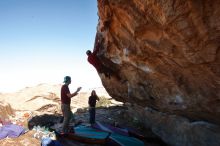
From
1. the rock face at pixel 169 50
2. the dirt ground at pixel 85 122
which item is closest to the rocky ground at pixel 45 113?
the dirt ground at pixel 85 122

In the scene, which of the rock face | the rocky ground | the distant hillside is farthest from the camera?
the distant hillside

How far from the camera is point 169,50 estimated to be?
7770mm

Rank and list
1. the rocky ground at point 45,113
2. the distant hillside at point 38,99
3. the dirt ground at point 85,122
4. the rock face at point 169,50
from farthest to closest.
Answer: the distant hillside at point 38,99 < the rocky ground at point 45,113 < the dirt ground at point 85,122 < the rock face at point 169,50

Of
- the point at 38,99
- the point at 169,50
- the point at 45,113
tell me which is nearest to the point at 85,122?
the point at 45,113

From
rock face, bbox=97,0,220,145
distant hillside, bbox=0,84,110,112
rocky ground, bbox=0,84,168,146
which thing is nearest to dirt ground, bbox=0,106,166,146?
rocky ground, bbox=0,84,168,146

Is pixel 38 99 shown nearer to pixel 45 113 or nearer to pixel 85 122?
pixel 45 113

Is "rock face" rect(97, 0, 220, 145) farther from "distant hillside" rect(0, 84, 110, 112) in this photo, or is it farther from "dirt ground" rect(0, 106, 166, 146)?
"distant hillside" rect(0, 84, 110, 112)

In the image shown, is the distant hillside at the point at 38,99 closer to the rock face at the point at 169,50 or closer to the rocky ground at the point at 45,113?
the rocky ground at the point at 45,113

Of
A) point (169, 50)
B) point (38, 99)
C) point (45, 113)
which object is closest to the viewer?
point (169, 50)

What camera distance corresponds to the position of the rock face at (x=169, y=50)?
21.0ft

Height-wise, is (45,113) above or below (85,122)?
above

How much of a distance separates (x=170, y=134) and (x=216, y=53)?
5.20m

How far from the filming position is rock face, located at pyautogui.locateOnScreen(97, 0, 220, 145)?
640cm

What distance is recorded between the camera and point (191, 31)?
6594mm
